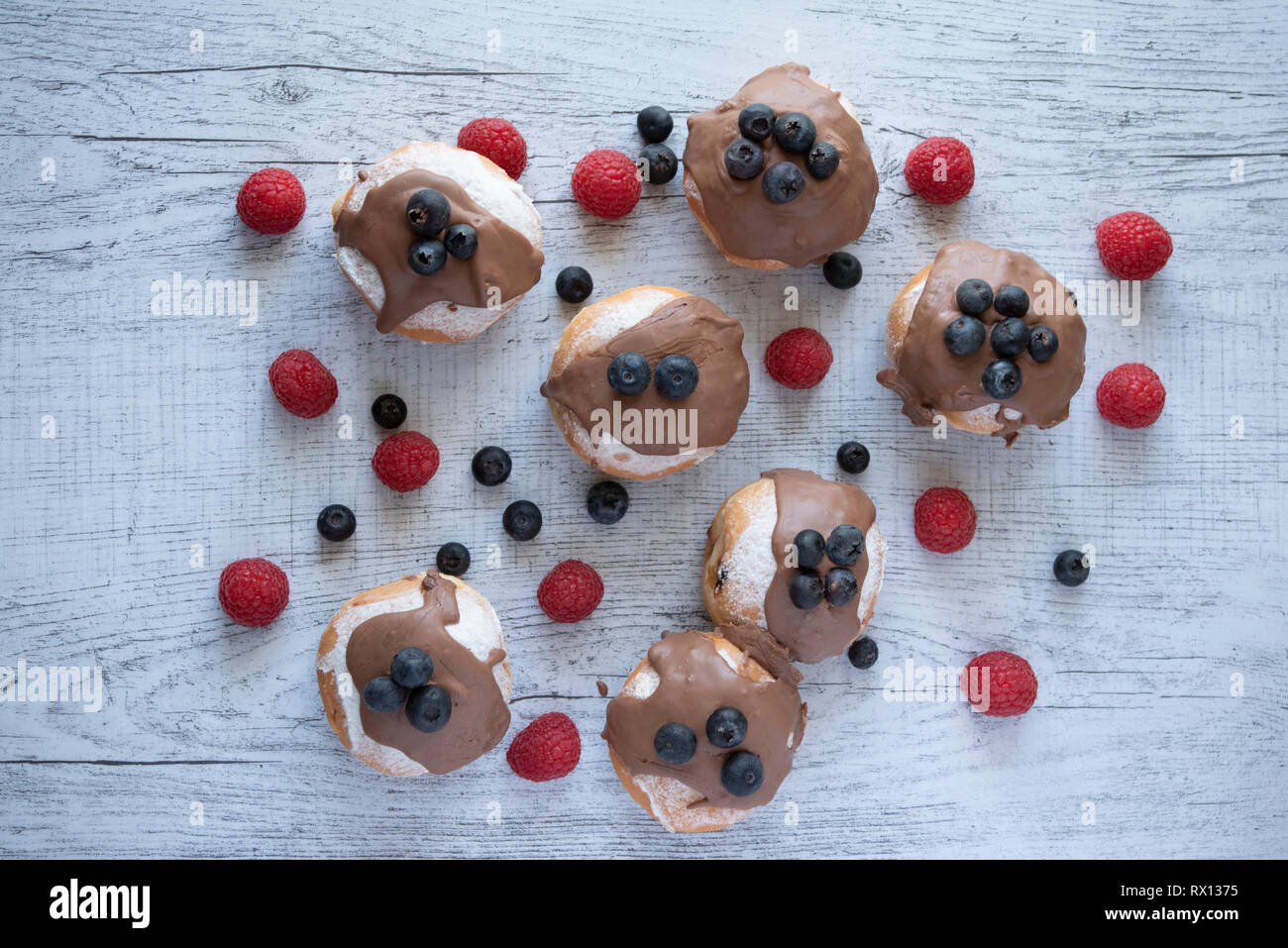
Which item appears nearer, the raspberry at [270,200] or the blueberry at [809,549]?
the blueberry at [809,549]

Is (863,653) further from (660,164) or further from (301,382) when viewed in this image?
(301,382)

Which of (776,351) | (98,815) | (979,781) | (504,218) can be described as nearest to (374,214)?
(504,218)

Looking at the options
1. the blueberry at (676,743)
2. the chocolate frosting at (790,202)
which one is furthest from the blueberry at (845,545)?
→ the chocolate frosting at (790,202)

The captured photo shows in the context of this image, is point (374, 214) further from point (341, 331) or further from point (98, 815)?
point (98, 815)

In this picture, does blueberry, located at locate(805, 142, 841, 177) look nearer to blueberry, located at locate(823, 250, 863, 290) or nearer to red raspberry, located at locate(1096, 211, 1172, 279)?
blueberry, located at locate(823, 250, 863, 290)

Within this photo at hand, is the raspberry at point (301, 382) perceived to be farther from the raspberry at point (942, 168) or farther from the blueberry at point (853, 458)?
the raspberry at point (942, 168)

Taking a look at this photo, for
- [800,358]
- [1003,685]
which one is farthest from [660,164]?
[1003,685]
